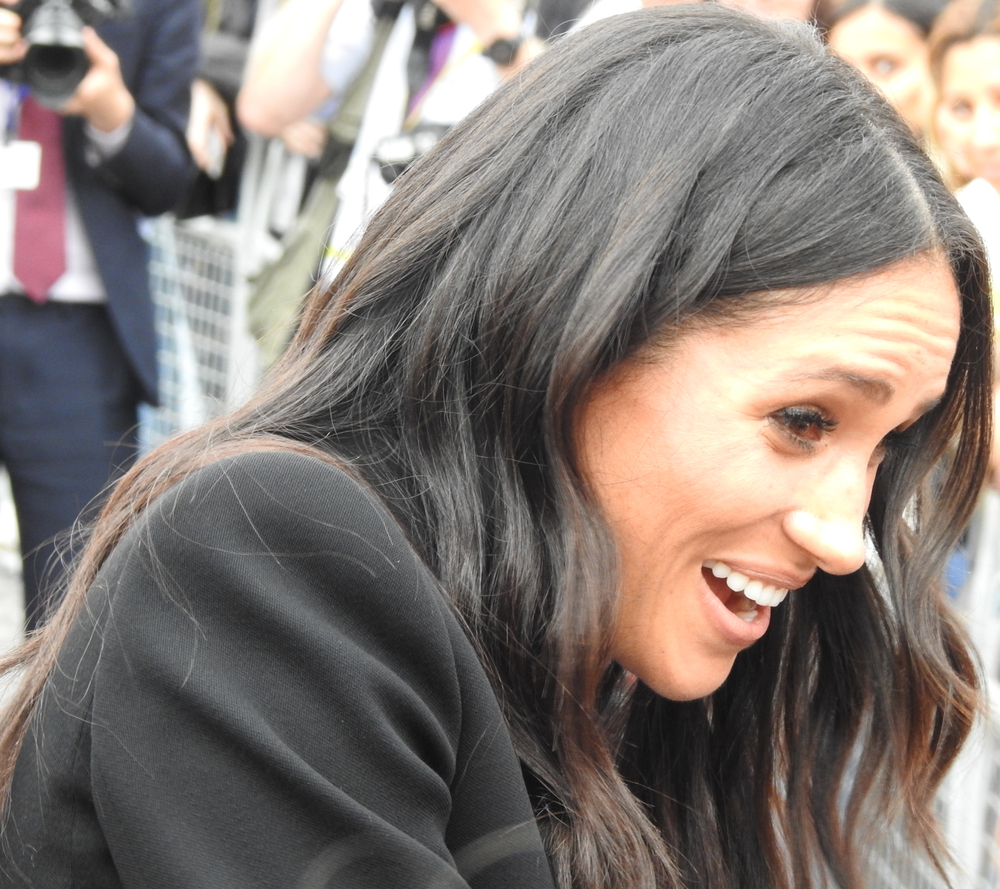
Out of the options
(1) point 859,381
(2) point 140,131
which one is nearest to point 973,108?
(1) point 859,381

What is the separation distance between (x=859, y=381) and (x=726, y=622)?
337 mm

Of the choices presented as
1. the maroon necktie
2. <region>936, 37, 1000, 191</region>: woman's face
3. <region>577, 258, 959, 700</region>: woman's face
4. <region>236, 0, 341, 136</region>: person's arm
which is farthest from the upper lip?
<region>236, 0, 341, 136</region>: person's arm

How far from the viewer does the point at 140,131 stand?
3.29 m

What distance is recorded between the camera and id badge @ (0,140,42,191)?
3.24 meters

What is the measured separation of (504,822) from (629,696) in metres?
0.60

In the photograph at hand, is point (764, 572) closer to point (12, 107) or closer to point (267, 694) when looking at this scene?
point (267, 694)

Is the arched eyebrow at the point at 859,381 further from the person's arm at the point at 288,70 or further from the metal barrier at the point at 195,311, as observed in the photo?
the metal barrier at the point at 195,311

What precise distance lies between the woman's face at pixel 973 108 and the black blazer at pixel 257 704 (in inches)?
79.4

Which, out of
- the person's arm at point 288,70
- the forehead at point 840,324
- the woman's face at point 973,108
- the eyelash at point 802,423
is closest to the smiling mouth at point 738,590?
the eyelash at point 802,423

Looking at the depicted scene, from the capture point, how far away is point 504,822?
1.31 metres

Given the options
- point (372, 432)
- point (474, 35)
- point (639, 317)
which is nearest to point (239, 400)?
point (372, 432)

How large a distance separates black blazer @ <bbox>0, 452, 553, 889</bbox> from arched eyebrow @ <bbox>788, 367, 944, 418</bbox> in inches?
19.1

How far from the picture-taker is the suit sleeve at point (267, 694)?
3.70ft

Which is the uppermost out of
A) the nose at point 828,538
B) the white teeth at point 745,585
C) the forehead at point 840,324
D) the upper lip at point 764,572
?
the forehead at point 840,324
